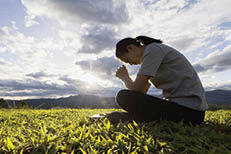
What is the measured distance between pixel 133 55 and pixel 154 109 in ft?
3.34

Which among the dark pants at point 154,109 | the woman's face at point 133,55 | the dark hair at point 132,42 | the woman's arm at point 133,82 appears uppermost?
the dark hair at point 132,42

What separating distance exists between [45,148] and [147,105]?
1618 mm

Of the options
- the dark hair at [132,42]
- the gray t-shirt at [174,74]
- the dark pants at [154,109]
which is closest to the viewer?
the gray t-shirt at [174,74]

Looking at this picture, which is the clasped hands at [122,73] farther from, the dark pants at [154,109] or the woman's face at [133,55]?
the dark pants at [154,109]

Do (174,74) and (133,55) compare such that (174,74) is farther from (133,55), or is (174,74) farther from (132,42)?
(132,42)

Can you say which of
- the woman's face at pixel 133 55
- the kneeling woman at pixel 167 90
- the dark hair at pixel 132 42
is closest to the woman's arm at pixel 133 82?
the kneeling woman at pixel 167 90

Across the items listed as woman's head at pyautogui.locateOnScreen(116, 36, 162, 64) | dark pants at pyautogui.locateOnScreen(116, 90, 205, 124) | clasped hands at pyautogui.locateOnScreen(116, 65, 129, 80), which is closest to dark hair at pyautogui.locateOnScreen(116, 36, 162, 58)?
woman's head at pyautogui.locateOnScreen(116, 36, 162, 64)

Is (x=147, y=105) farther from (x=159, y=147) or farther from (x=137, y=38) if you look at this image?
(x=137, y=38)

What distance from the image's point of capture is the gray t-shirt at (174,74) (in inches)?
99.7

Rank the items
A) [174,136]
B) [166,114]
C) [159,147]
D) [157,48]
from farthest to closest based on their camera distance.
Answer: [166,114]
[157,48]
[174,136]
[159,147]

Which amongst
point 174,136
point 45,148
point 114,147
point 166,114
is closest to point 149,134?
point 174,136

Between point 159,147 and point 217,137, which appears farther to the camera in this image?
point 217,137

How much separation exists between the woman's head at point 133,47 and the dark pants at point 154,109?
69 cm

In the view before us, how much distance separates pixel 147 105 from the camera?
8.80 ft
